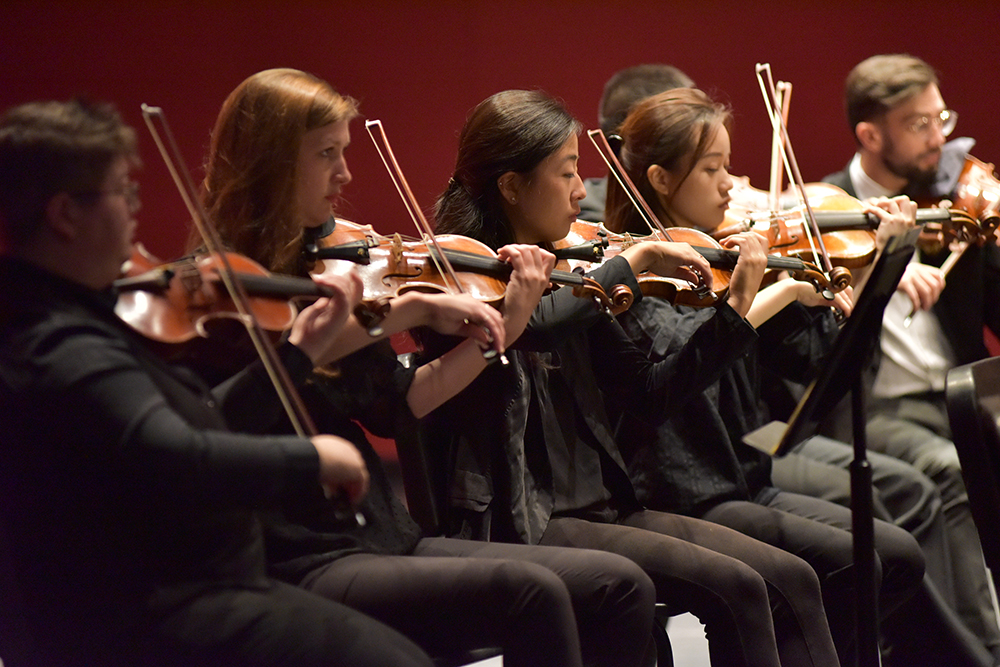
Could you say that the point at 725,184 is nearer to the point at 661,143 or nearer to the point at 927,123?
the point at 661,143

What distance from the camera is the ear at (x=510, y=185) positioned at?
6.07 ft

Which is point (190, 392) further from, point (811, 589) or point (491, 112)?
point (811, 589)

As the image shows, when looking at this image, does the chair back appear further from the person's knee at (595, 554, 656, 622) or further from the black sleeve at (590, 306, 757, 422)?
the person's knee at (595, 554, 656, 622)

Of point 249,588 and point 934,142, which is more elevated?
point 934,142

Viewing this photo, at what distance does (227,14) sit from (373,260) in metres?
1.77

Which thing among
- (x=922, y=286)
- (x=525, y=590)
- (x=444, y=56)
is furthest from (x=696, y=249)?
(x=444, y=56)

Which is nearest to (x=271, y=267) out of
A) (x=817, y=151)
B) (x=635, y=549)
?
(x=635, y=549)

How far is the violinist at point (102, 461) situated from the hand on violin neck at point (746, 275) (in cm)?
98

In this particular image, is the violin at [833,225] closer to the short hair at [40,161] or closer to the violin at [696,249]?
the violin at [696,249]

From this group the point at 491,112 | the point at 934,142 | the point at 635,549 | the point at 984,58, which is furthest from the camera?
the point at 984,58

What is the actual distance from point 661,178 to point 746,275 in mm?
408

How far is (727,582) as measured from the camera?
1648mm

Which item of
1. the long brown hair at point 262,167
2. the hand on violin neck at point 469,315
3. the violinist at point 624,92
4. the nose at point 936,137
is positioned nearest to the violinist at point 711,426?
the hand on violin neck at point 469,315

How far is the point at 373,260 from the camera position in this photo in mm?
1588
